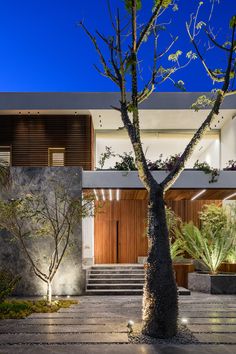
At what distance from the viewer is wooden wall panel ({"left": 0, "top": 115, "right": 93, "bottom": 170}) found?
17469mm

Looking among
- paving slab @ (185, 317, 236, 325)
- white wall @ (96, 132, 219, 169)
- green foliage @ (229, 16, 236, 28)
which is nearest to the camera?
green foliage @ (229, 16, 236, 28)

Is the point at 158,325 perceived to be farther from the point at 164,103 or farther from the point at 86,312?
the point at 164,103

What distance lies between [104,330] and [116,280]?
6258mm

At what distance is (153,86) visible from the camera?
8.29m

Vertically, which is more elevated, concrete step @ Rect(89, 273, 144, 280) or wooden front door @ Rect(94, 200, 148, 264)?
wooden front door @ Rect(94, 200, 148, 264)

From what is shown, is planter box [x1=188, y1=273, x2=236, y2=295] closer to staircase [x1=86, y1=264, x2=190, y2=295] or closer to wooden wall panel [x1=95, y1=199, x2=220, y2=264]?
staircase [x1=86, y1=264, x2=190, y2=295]

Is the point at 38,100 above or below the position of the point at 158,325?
above

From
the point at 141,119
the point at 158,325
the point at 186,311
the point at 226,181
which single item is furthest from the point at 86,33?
the point at 141,119

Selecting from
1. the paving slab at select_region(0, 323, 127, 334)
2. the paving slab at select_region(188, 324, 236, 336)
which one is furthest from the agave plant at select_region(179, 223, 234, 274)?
the paving slab at select_region(0, 323, 127, 334)

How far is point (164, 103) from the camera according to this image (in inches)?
661

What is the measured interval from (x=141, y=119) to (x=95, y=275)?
21.1 ft

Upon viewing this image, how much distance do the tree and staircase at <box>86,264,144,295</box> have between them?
19.7 feet

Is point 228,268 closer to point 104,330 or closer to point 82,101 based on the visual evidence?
point 104,330

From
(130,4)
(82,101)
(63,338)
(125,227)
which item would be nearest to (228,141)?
(125,227)
